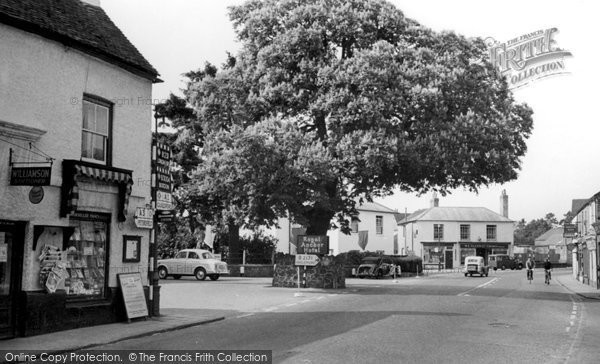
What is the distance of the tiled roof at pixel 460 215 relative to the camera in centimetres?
8306

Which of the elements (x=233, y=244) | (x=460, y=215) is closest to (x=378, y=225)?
(x=460, y=215)

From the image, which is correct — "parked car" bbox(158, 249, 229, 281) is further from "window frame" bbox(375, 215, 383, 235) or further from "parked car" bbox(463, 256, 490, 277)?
"window frame" bbox(375, 215, 383, 235)

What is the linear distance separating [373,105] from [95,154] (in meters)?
14.4

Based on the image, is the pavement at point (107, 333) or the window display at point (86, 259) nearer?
the pavement at point (107, 333)

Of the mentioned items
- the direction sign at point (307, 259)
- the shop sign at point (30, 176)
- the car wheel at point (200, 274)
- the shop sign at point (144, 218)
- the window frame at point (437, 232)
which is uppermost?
the window frame at point (437, 232)

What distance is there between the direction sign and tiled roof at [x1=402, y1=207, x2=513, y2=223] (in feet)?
185

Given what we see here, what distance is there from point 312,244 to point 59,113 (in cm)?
1735

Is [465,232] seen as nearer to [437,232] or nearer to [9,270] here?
[437,232]

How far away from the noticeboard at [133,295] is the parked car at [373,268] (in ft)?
103

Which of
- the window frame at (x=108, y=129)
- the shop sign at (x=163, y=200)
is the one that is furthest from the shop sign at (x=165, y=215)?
the window frame at (x=108, y=129)

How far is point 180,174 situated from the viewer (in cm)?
3975

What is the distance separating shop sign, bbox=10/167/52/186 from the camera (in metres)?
11.8

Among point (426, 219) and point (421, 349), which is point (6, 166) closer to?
point (421, 349)

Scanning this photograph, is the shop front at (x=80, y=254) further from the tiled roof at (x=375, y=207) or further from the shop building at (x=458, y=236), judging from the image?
the shop building at (x=458, y=236)
